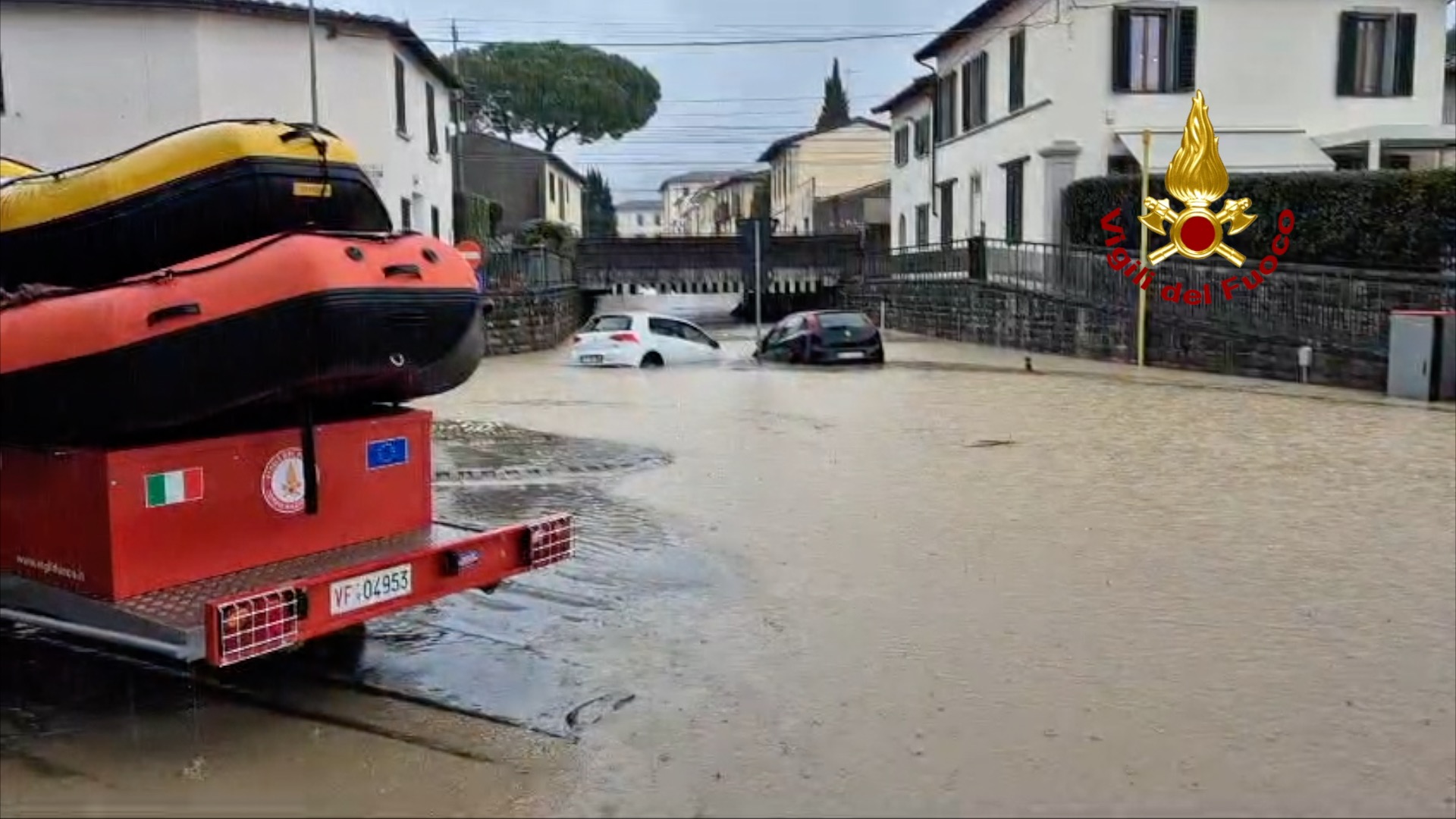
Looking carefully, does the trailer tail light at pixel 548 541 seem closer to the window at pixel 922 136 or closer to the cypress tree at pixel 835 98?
the window at pixel 922 136

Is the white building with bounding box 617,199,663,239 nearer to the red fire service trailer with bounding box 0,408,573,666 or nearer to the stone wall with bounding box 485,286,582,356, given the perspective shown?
the stone wall with bounding box 485,286,582,356

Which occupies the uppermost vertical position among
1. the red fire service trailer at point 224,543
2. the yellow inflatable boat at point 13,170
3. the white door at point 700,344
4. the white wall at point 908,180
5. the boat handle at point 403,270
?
the white wall at point 908,180

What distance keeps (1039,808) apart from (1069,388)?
15.5 meters

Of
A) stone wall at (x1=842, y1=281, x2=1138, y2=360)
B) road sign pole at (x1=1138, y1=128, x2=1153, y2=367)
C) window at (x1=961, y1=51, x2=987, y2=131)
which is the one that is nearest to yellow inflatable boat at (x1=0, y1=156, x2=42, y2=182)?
road sign pole at (x1=1138, y1=128, x2=1153, y2=367)

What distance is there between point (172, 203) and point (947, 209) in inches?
1419

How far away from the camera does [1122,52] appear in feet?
94.9

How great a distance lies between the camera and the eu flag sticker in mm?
5547

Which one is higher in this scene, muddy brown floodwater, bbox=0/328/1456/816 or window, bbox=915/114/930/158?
window, bbox=915/114/930/158

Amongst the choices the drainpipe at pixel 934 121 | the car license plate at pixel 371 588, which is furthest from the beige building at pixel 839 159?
the car license plate at pixel 371 588

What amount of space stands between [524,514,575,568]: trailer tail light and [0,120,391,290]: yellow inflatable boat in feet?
5.21

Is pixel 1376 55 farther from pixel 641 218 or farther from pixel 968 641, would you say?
pixel 641 218

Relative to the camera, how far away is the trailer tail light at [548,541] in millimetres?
5809

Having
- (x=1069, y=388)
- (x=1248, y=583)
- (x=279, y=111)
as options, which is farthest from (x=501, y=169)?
(x=1248, y=583)

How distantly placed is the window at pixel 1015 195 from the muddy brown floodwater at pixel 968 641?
19.2 m
